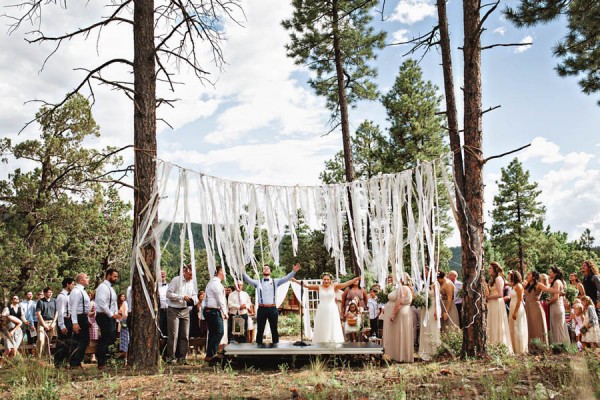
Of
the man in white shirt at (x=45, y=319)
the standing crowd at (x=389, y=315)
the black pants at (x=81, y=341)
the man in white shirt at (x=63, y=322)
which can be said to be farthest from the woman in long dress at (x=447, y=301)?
the man in white shirt at (x=45, y=319)

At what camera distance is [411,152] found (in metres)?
27.2

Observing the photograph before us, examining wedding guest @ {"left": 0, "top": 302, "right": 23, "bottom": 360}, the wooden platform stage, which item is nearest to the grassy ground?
the wooden platform stage

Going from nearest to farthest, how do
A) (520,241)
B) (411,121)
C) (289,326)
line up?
(289,326) < (411,121) < (520,241)

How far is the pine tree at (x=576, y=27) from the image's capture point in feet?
29.2

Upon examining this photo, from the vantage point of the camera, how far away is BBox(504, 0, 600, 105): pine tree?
8898mm

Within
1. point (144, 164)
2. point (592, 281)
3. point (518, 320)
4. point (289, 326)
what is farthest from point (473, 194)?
point (289, 326)

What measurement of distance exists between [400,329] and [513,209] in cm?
3546

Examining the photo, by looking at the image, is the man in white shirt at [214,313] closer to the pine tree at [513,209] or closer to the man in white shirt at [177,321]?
the man in white shirt at [177,321]

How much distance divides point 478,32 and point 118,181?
6.03 m

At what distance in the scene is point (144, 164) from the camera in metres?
7.68

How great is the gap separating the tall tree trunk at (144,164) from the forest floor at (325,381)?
1.32 ft

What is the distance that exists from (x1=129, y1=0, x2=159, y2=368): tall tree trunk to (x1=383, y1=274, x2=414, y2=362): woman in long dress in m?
3.84

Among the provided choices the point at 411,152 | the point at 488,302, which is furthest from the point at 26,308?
the point at 411,152

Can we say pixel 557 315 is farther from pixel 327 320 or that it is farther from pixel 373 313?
pixel 327 320
